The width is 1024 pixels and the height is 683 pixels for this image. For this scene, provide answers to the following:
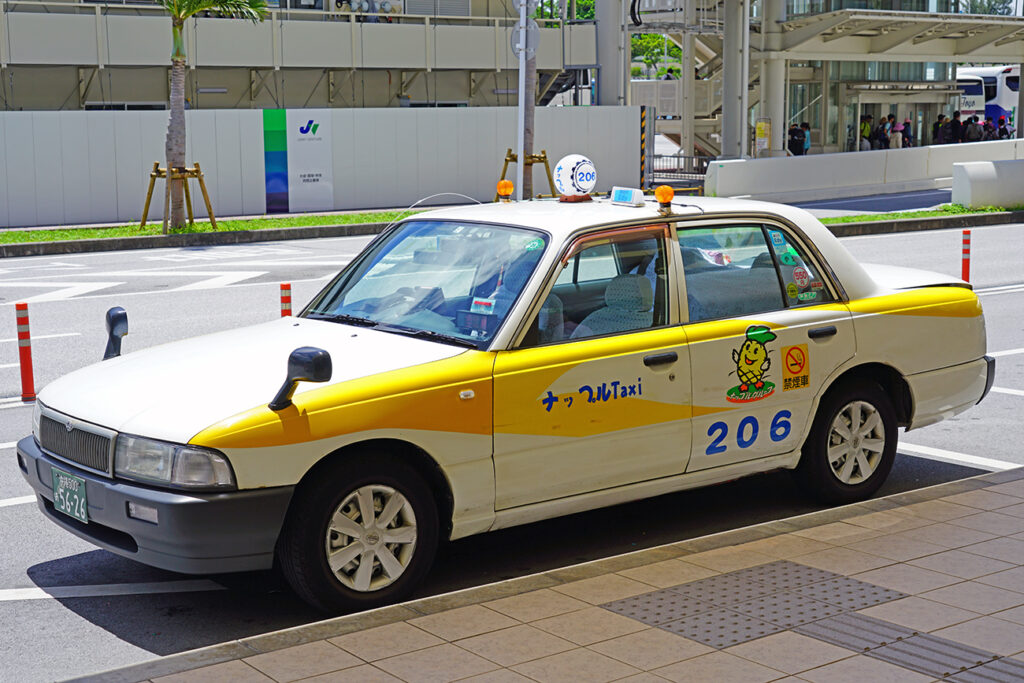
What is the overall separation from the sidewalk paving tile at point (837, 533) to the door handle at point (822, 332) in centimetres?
95

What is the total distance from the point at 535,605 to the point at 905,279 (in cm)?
341

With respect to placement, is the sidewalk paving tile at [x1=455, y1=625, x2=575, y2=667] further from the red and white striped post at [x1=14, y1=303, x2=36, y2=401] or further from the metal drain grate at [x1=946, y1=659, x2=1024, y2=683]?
the red and white striped post at [x1=14, y1=303, x2=36, y2=401]

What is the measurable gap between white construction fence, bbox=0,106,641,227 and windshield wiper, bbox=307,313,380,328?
67.4 feet

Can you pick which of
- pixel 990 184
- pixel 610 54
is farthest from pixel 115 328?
pixel 610 54

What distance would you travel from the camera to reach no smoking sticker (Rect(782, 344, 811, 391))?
6.26m

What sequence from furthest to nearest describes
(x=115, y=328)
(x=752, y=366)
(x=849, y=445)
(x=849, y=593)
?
(x=849, y=445) → (x=115, y=328) → (x=752, y=366) → (x=849, y=593)

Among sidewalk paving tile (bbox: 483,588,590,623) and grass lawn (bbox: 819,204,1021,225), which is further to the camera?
grass lawn (bbox: 819,204,1021,225)

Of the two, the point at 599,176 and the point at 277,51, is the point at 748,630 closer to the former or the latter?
the point at 599,176

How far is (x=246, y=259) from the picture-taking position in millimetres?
19938

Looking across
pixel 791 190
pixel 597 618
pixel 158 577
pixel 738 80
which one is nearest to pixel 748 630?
pixel 597 618

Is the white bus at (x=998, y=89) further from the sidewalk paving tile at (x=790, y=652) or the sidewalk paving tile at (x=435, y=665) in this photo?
the sidewalk paving tile at (x=435, y=665)

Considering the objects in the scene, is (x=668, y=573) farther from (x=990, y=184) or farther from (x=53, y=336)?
(x=990, y=184)

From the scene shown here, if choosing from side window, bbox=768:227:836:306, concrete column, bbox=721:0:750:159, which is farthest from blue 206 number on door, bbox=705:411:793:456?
concrete column, bbox=721:0:750:159

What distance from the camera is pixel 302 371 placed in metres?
4.78
